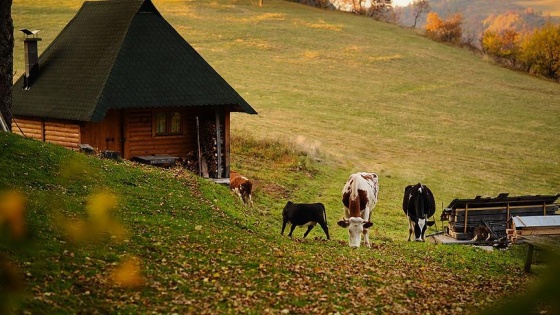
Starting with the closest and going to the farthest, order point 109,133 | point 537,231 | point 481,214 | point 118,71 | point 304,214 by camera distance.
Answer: point 304,214 < point 537,231 < point 481,214 < point 118,71 < point 109,133

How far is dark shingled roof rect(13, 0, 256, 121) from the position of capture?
2659 centimetres

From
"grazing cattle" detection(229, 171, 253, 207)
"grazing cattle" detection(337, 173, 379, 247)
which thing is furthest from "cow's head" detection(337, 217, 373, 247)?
"grazing cattle" detection(229, 171, 253, 207)

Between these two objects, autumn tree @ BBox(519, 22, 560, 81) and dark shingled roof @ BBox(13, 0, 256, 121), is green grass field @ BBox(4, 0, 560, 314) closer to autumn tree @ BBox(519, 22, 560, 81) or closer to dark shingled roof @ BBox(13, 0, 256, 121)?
dark shingled roof @ BBox(13, 0, 256, 121)

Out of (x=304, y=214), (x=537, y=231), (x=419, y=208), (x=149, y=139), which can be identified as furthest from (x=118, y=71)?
(x=537, y=231)

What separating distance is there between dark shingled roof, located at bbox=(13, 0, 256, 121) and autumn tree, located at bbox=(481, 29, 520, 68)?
61.0 metres

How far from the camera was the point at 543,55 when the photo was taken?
3191 inches

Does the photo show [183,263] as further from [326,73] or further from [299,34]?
[299,34]

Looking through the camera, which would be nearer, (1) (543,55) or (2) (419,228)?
(2) (419,228)

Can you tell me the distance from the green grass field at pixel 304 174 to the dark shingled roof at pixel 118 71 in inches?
172

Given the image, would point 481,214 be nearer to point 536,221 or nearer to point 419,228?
point 536,221

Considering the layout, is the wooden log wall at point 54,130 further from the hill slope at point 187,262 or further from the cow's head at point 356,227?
the cow's head at point 356,227

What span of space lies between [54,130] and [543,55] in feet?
213

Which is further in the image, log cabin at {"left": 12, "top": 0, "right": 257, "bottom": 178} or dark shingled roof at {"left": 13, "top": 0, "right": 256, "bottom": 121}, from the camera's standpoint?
log cabin at {"left": 12, "top": 0, "right": 257, "bottom": 178}

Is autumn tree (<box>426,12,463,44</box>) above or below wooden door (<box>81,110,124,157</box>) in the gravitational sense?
above
